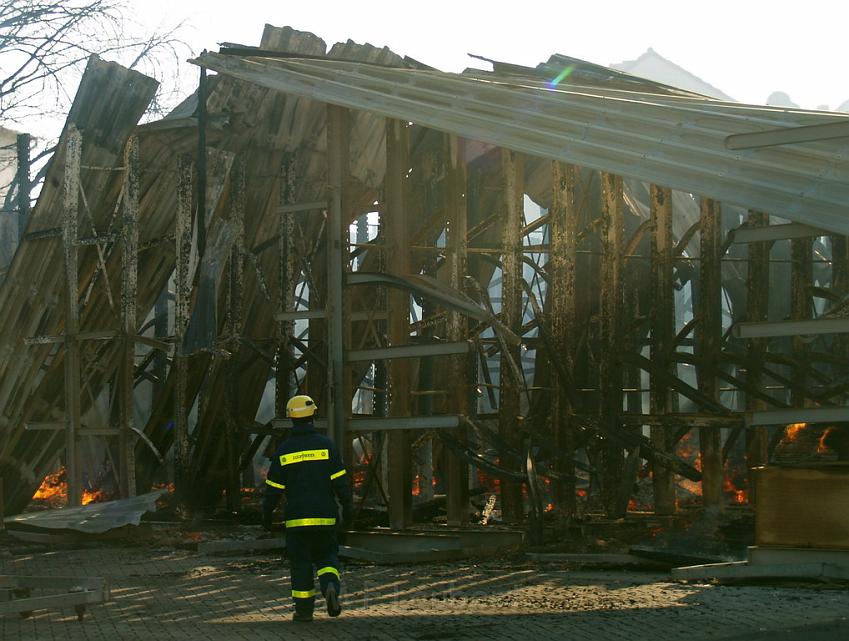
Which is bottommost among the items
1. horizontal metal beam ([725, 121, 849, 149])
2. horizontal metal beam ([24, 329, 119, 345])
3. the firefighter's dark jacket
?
the firefighter's dark jacket

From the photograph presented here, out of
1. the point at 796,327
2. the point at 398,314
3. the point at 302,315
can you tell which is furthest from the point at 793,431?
the point at 302,315

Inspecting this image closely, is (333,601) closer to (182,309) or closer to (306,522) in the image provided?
(306,522)

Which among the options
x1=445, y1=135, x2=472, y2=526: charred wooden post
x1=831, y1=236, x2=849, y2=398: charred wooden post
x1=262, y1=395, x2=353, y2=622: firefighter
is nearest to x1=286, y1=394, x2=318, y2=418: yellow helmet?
x1=262, y1=395, x2=353, y2=622: firefighter

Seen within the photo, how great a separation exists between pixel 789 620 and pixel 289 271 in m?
9.67

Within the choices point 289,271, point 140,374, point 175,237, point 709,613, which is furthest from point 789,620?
point 140,374

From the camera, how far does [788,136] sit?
9508 millimetres

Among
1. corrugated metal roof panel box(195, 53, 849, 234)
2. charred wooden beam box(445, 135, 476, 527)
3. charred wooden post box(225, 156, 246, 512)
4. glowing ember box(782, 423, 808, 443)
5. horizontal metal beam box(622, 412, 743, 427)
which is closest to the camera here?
corrugated metal roof panel box(195, 53, 849, 234)

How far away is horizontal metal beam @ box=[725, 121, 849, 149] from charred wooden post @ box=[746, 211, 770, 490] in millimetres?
4295

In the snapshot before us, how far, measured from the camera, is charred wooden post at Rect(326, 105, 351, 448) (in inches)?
554

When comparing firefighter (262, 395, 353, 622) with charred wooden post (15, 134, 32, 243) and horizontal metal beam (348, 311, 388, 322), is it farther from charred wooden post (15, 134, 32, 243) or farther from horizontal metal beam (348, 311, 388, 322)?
charred wooden post (15, 134, 32, 243)

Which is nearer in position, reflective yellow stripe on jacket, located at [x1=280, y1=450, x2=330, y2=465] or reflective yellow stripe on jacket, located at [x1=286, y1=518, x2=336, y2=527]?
reflective yellow stripe on jacket, located at [x1=286, y1=518, x2=336, y2=527]

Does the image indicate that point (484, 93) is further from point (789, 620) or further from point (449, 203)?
point (789, 620)

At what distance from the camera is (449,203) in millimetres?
15102

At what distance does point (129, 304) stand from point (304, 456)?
772 cm
